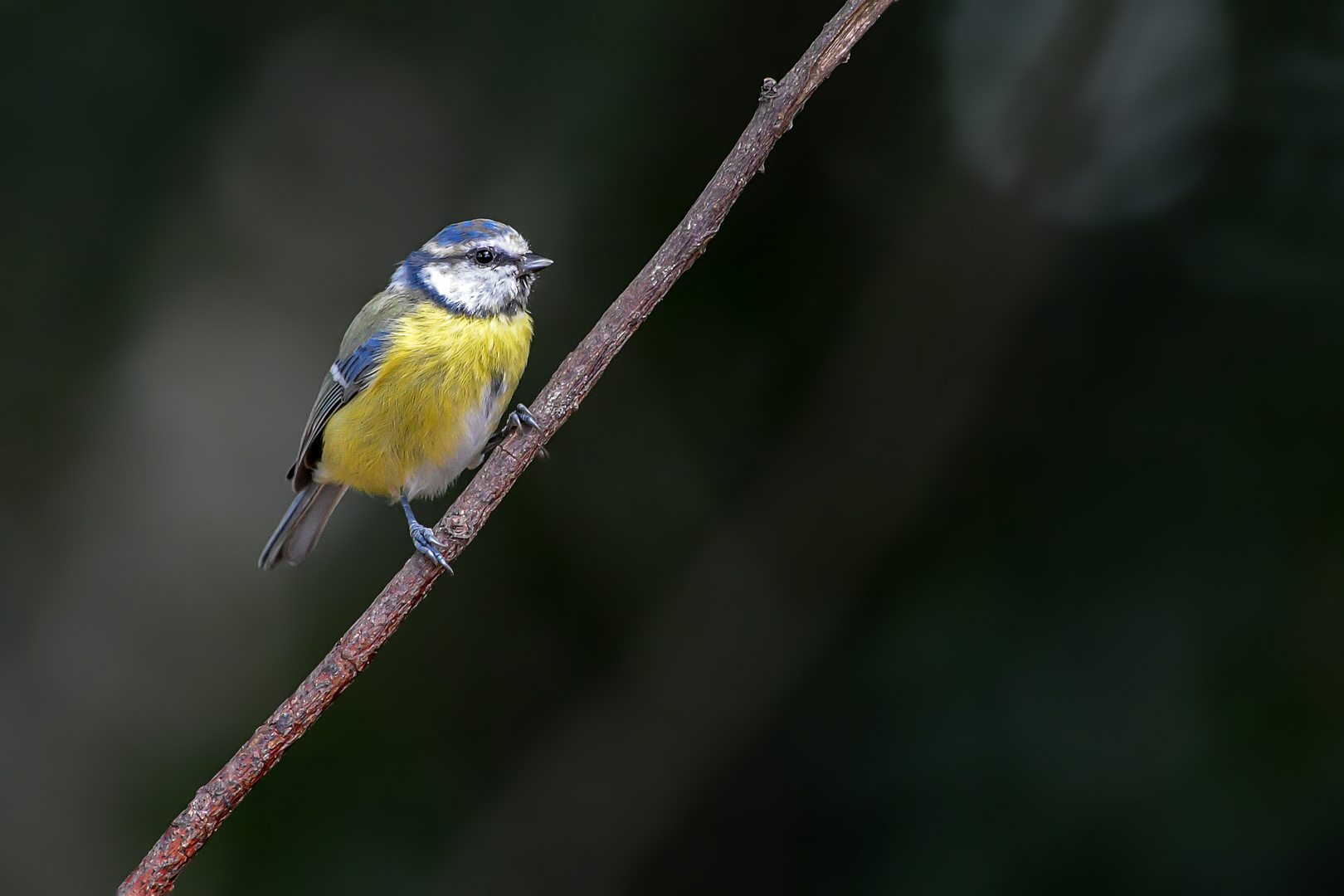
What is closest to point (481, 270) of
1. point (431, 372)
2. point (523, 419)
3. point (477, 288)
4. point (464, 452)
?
point (477, 288)

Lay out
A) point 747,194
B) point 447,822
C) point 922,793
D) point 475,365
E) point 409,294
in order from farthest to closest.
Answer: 1. point 747,194
2. point 447,822
3. point 922,793
4. point 409,294
5. point 475,365

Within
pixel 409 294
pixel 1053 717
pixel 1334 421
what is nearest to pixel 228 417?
pixel 409 294

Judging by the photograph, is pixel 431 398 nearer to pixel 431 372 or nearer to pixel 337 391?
pixel 431 372

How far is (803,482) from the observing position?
3266mm

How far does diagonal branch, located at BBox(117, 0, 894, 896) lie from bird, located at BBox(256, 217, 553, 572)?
429 millimetres

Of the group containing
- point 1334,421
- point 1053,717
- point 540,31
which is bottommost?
point 1053,717

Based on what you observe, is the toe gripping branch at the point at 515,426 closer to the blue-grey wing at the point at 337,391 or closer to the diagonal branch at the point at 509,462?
the diagonal branch at the point at 509,462

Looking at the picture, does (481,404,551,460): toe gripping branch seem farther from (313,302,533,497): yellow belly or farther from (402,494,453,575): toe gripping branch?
(402,494,453,575): toe gripping branch

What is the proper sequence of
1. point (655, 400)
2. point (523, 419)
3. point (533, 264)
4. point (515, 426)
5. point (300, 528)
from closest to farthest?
point (523, 419), point (515, 426), point (533, 264), point (300, 528), point (655, 400)

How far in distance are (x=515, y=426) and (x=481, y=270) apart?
1.39ft

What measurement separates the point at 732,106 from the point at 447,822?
220 centimetres

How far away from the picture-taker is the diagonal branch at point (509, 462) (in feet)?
5.38

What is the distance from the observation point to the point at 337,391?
2.61 meters

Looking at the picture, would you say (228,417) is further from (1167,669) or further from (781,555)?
A: (1167,669)
